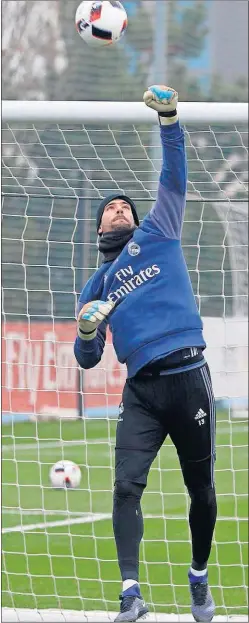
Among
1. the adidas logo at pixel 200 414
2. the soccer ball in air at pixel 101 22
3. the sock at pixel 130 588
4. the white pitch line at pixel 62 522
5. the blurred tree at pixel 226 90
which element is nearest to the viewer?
the sock at pixel 130 588

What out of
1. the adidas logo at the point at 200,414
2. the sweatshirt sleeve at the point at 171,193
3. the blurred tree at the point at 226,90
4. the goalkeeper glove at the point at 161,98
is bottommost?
the adidas logo at the point at 200,414

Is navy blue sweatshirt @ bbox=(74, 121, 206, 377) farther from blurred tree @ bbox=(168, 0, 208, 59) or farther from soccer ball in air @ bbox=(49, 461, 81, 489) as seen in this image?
blurred tree @ bbox=(168, 0, 208, 59)

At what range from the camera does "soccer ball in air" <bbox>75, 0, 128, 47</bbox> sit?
19.8 ft

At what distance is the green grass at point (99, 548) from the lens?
7484 mm

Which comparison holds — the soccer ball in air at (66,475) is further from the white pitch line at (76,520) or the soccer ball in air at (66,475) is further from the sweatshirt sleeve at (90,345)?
the sweatshirt sleeve at (90,345)

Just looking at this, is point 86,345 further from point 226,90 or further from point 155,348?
point 226,90

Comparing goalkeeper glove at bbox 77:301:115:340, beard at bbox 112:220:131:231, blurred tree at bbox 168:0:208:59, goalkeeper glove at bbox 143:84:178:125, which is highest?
blurred tree at bbox 168:0:208:59

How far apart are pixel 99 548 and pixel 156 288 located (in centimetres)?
396

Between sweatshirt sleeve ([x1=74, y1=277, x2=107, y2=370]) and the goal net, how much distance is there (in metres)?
1.40

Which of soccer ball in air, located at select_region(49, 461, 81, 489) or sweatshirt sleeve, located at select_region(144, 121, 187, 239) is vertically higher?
sweatshirt sleeve, located at select_region(144, 121, 187, 239)

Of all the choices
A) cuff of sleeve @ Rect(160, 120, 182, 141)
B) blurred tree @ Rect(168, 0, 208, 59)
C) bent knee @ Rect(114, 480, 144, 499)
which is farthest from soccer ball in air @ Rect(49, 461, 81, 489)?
blurred tree @ Rect(168, 0, 208, 59)

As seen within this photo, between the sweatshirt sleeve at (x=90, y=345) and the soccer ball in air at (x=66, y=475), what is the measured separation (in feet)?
14.8

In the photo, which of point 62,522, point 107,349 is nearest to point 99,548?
point 62,522

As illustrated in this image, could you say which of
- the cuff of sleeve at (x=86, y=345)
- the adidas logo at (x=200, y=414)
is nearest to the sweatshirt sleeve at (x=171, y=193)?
the cuff of sleeve at (x=86, y=345)
